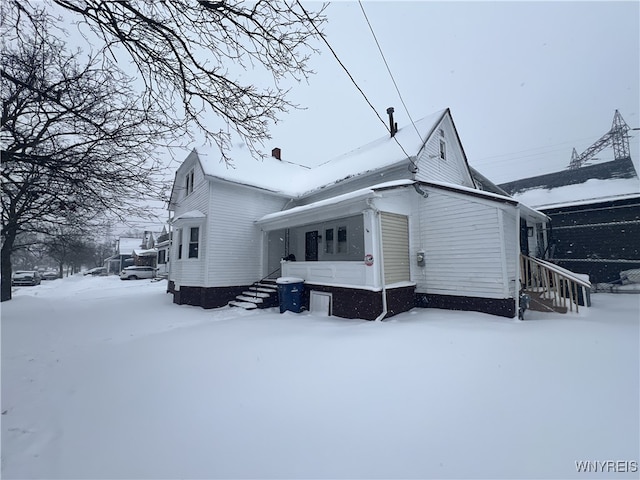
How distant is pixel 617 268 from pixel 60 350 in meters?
21.1

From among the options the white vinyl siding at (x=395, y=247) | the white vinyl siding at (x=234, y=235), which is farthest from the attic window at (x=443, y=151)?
the white vinyl siding at (x=234, y=235)

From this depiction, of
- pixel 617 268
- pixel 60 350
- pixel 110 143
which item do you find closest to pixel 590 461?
pixel 110 143

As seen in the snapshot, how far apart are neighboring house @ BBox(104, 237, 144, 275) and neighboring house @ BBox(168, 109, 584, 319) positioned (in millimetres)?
36212

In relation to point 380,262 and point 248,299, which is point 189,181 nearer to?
point 248,299

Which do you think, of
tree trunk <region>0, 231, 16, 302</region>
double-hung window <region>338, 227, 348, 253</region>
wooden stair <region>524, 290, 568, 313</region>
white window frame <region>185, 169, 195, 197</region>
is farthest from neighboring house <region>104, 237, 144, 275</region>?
wooden stair <region>524, 290, 568, 313</region>

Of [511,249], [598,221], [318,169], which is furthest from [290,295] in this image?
[598,221]

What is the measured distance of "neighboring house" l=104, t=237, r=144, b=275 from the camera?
43.2 metres

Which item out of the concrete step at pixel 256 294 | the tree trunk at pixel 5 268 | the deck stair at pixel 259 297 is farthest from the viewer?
the tree trunk at pixel 5 268

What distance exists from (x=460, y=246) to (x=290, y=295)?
590cm

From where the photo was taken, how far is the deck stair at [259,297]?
10.2 meters

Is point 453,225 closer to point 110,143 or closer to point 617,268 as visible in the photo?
point 110,143

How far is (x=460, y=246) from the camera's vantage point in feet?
27.0

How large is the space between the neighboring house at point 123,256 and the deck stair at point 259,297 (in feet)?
136

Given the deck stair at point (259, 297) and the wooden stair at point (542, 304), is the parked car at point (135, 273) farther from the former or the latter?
the wooden stair at point (542, 304)
